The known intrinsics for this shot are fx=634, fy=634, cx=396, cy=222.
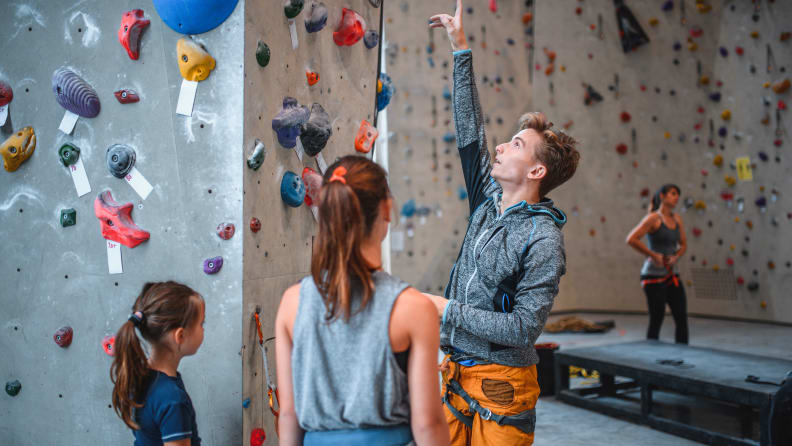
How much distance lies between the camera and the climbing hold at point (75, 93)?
222cm

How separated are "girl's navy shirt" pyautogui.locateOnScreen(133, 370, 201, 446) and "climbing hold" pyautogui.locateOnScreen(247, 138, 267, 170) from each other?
2.35 feet

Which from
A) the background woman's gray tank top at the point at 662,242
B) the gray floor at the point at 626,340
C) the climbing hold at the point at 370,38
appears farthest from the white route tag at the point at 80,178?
the background woman's gray tank top at the point at 662,242

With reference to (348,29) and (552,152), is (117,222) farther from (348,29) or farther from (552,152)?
(552,152)

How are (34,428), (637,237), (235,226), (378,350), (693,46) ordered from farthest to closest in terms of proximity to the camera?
(693,46)
(637,237)
(34,428)
(235,226)
(378,350)

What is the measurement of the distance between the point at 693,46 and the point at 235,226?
8231mm

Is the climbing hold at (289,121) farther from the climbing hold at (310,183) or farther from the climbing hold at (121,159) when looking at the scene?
the climbing hold at (121,159)

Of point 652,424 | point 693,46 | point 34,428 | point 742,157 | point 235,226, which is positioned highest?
point 693,46

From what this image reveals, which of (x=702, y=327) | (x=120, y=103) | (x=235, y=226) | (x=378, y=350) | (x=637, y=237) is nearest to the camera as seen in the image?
(x=378, y=350)

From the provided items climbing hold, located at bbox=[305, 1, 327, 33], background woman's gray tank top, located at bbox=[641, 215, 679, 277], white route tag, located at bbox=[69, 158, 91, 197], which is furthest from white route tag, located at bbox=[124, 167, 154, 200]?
background woman's gray tank top, located at bbox=[641, 215, 679, 277]

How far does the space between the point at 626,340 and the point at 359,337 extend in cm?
593

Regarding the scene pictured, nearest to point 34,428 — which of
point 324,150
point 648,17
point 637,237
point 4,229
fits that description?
point 4,229

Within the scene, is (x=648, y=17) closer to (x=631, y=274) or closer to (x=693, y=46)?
(x=693, y=46)

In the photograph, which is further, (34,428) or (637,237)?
(637,237)

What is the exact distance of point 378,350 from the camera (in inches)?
48.1
